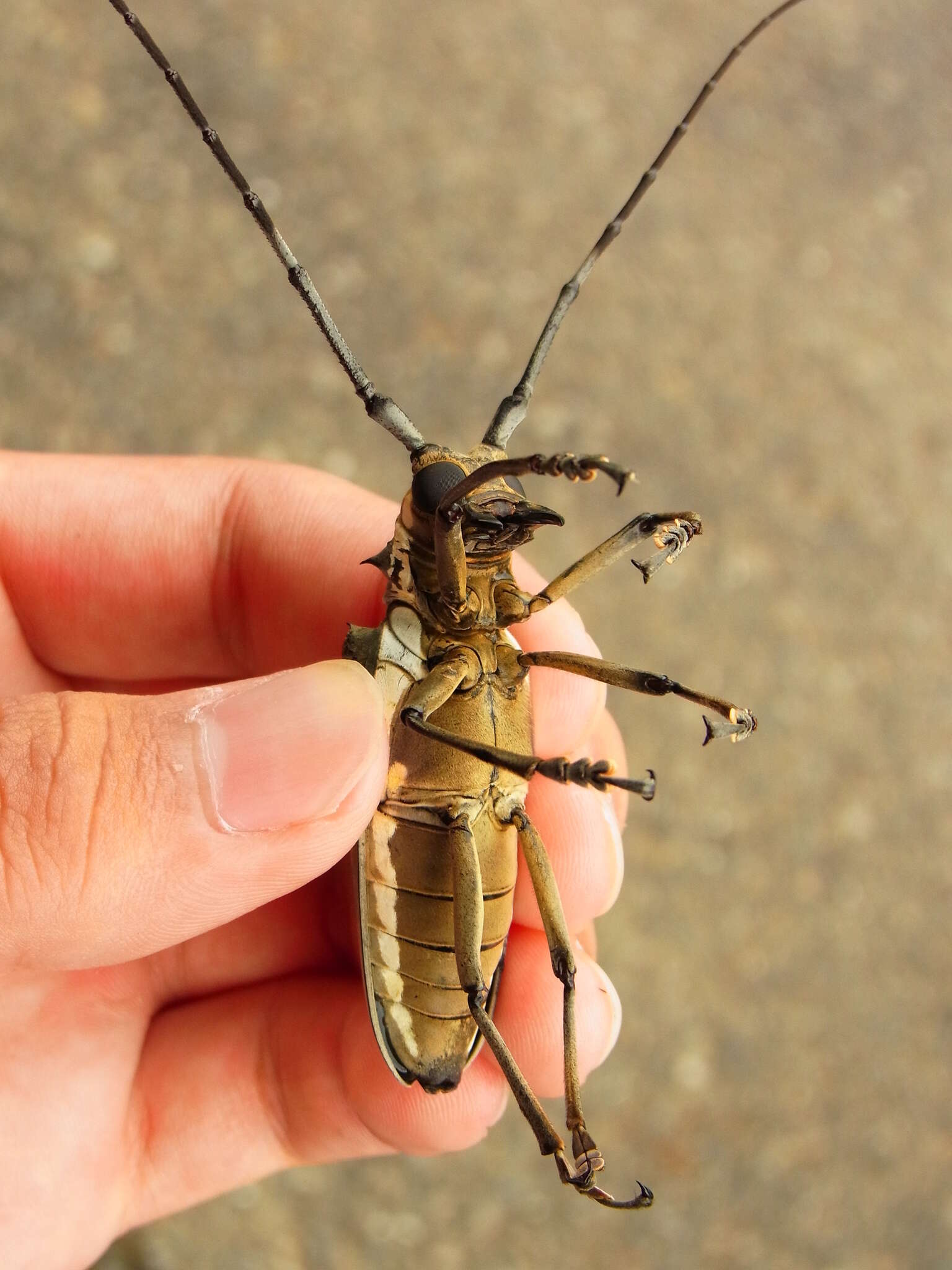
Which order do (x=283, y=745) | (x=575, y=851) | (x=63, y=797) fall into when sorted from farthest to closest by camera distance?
(x=575, y=851) < (x=283, y=745) < (x=63, y=797)

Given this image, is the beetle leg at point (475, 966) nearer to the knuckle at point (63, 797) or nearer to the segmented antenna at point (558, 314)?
the knuckle at point (63, 797)

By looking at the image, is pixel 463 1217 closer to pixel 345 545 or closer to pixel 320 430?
pixel 345 545

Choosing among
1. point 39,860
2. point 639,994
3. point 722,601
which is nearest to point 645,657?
point 722,601

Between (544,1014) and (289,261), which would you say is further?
(544,1014)

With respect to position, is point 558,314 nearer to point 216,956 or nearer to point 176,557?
point 176,557

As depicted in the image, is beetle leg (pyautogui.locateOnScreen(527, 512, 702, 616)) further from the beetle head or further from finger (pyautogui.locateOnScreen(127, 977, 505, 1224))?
finger (pyautogui.locateOnScreen(127, 977, 505, 1224))

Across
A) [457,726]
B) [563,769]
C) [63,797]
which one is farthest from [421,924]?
[63,797]

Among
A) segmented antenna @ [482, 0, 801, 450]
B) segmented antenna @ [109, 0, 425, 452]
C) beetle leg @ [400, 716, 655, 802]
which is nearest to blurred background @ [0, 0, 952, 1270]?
segmented antenna @ [482, 0, 801, 450]
